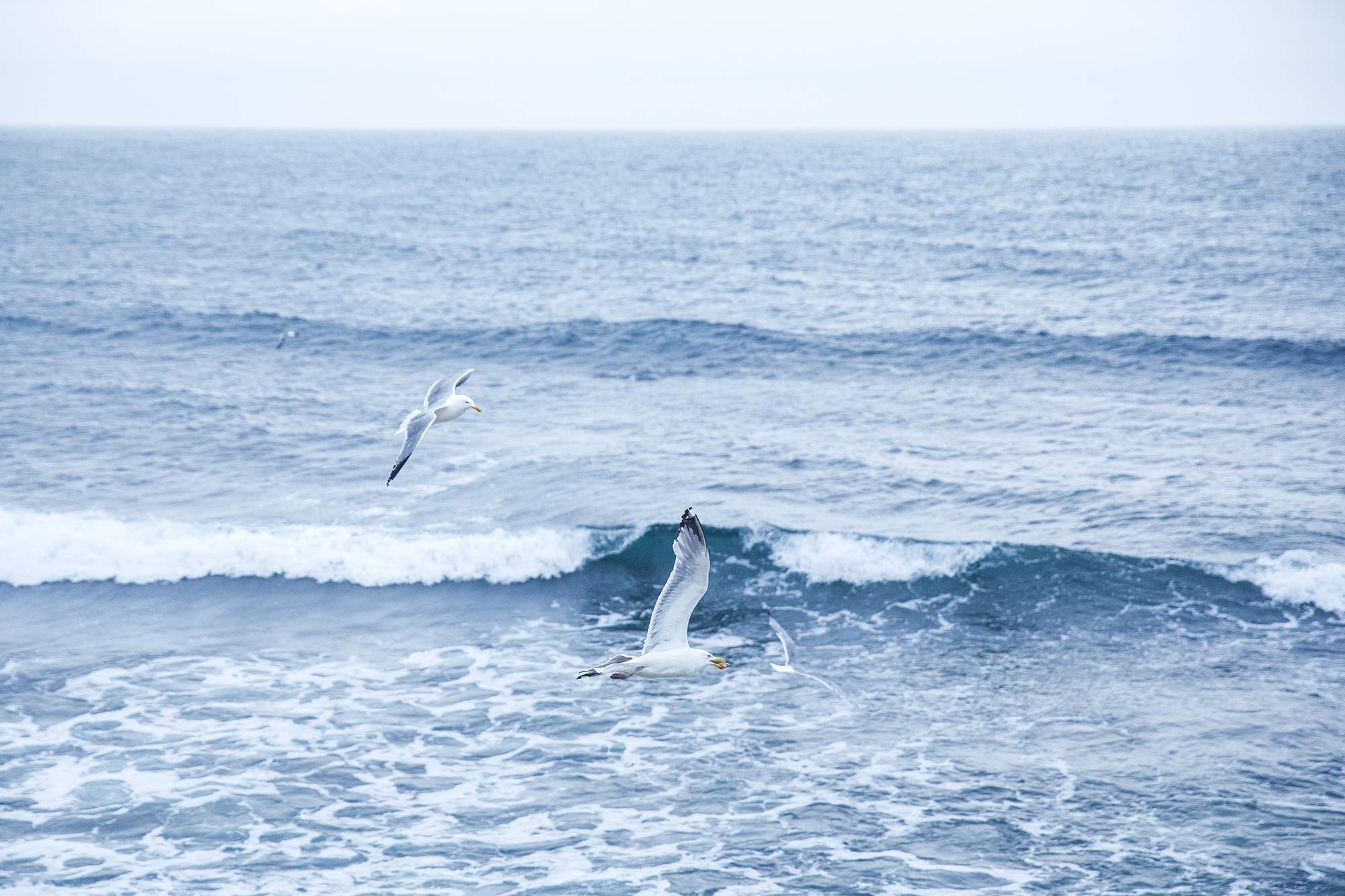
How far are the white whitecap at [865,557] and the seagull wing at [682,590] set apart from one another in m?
10.5

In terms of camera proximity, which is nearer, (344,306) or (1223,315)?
(1223,315)

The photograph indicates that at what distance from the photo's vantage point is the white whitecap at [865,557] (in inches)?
874

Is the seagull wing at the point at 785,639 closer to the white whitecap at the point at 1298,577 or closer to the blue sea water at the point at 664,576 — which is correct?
the blue sea water at the point at 664,576

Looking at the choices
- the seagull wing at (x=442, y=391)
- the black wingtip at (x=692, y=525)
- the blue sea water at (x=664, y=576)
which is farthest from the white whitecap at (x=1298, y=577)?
the seagull wing at (x=442, y=391)

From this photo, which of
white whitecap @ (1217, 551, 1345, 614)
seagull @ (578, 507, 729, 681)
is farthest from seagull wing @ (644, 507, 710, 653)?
white whitecap @ (1217, 551, 1345, 614)

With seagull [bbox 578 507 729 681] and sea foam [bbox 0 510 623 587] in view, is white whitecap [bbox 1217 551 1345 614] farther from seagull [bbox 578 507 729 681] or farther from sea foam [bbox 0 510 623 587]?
seagull [bbox 578 507 729 681]

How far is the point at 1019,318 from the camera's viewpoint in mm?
40188

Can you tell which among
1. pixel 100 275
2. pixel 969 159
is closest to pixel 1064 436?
pixel 100 275

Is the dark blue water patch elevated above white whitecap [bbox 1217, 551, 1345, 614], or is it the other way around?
the dark blue water patch

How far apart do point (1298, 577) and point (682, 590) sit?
573 inches

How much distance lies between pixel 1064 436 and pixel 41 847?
23.0 meters

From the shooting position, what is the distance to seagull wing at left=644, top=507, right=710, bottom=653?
449 inches

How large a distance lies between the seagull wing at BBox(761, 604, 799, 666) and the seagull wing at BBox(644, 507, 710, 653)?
5.16 ft

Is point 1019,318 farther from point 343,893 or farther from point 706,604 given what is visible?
point 343,893
